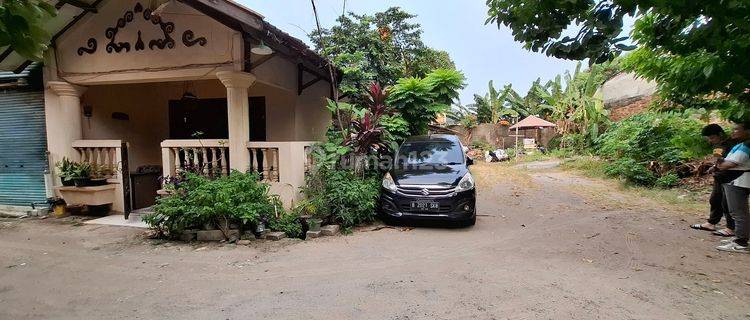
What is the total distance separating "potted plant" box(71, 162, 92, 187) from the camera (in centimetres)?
677

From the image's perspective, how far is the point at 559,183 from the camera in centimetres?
1098

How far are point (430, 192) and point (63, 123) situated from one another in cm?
703

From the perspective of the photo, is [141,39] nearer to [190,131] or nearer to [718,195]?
[190,131]

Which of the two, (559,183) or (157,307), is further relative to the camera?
(559,183)

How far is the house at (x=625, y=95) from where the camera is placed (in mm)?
15578

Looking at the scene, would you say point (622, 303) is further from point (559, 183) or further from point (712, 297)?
point (559, 183)

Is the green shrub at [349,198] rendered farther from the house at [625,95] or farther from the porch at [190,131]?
the house at [625,95]

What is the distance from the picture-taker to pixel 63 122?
7090 millimetres

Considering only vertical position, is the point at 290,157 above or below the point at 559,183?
above

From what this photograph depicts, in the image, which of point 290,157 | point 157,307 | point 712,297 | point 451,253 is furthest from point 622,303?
point 290,157

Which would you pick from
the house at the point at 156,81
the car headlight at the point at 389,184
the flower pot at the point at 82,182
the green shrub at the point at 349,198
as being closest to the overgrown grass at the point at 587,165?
the car headlight at the point at 389,184

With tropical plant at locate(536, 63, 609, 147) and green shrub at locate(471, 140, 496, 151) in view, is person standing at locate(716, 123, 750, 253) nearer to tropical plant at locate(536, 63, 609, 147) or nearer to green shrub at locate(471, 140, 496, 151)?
tropical plant at locate(536, 63, 609, 147)

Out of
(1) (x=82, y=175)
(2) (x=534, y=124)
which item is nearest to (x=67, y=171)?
(1) (x=82, y=175)

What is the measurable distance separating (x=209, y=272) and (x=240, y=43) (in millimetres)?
3738
